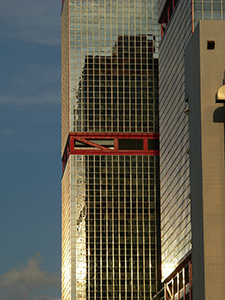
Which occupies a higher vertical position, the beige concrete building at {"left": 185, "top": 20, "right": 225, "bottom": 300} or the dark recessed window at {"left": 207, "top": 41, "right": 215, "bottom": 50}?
the dark recessed window at {"left": 207, "top": 41, "right": 215, "bottom": 50}

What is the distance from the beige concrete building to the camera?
127250 mm

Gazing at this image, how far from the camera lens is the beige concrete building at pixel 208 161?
127250 millimetres

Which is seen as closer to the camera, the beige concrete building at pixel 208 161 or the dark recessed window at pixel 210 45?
the beige concrete building at pixel 208 161

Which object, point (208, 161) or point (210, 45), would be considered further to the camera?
point (210, 45)

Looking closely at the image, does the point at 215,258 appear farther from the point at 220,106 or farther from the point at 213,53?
the point at 213,53

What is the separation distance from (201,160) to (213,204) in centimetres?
637

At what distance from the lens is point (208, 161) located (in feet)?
428

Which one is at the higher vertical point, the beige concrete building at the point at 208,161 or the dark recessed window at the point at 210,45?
the dark recessed window at the point at 210,45

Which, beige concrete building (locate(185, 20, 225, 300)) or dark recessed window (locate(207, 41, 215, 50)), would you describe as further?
dark recessed window (locate(207, 41, 215, 50))

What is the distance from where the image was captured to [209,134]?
129 m

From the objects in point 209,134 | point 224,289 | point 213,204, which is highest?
point 209,134

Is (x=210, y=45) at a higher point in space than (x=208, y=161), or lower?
higher

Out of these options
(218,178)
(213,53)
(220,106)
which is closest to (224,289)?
(218,178)

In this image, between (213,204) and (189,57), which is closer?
(213,204)
